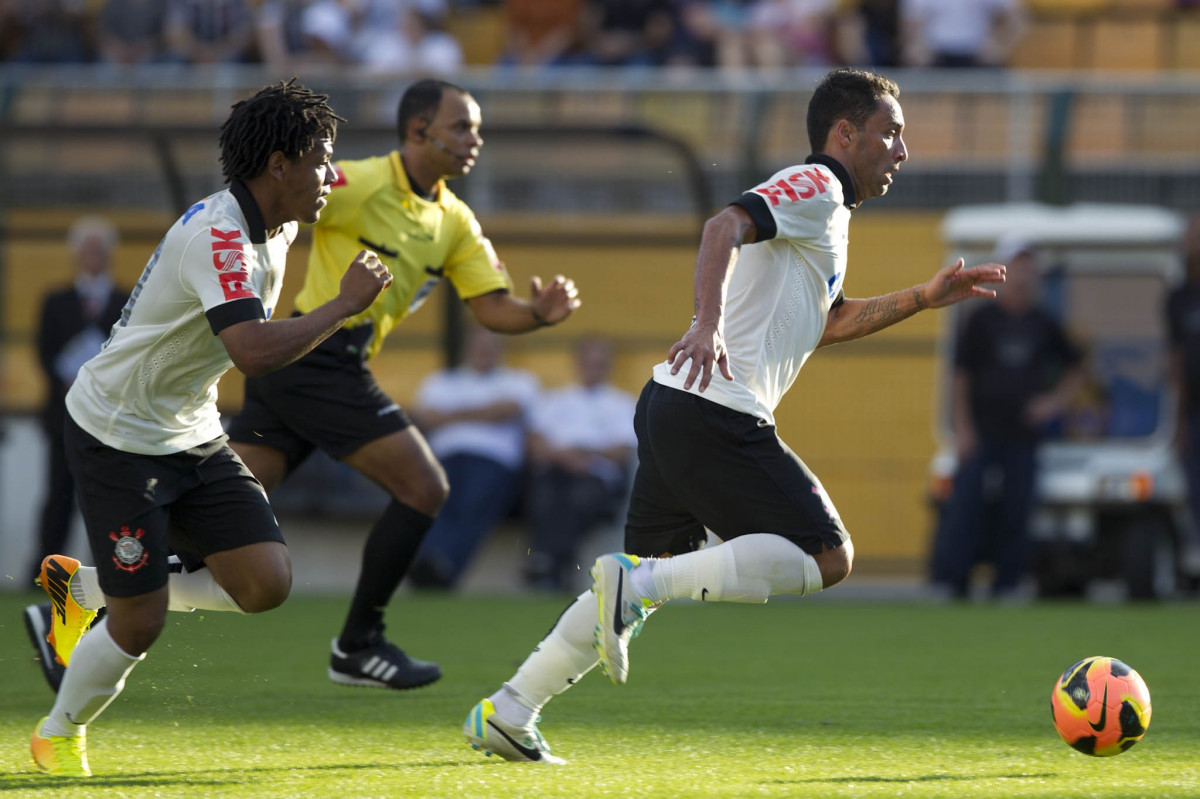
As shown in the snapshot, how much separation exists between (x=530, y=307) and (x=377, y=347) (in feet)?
2.16

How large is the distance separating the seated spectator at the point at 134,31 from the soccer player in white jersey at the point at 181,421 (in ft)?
34.6

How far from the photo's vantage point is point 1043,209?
40.6 feet

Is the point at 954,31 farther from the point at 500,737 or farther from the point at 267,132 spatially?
the point at 500,737

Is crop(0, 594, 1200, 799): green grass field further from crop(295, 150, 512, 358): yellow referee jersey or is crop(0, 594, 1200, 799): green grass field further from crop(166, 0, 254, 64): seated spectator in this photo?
crop(166, 0, 254, 64): seated spectator

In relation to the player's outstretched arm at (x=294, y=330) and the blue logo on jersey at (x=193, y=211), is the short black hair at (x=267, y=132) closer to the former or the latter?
the blue logo on jersey at (x=193, y=211)

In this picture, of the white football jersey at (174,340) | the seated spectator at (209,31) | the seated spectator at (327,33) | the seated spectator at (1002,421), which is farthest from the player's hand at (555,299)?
the seated spectator at (209,31)

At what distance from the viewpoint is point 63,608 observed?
17.9ft

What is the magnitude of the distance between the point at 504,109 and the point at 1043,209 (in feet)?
13.0

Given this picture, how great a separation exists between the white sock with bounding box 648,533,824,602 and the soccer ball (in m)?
0.81

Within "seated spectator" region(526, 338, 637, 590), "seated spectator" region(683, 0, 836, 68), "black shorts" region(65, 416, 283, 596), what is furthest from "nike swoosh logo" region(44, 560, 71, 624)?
"seated spectator" region(683, 0, 836, 68)

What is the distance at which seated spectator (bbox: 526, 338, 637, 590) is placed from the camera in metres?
11.5

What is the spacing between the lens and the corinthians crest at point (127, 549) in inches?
182

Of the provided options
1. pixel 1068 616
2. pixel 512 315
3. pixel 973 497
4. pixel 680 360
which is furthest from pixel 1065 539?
pixel 680 360

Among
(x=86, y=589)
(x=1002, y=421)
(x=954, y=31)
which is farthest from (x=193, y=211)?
(x=954, y=31)
